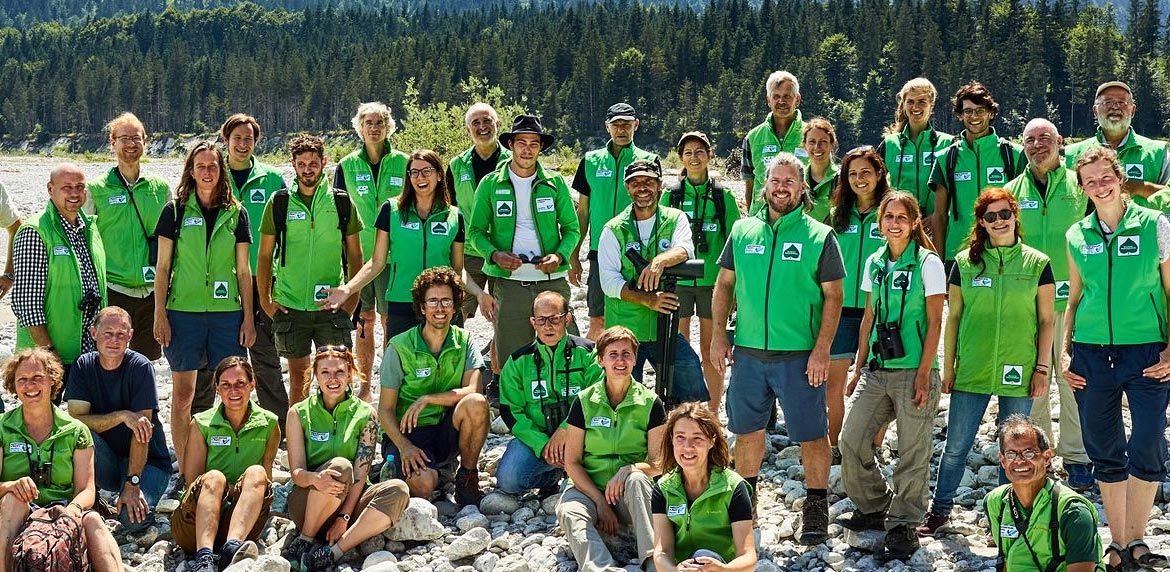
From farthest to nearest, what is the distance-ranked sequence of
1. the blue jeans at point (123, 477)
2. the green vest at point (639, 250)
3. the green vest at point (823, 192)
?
the green vest at point (823, 192), the green vest at point (639, 250), the blue jeans at point (123, 477)

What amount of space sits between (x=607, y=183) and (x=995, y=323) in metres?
3.73

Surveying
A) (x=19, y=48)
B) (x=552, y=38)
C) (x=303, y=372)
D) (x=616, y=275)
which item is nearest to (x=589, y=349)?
(x=616, y=275)

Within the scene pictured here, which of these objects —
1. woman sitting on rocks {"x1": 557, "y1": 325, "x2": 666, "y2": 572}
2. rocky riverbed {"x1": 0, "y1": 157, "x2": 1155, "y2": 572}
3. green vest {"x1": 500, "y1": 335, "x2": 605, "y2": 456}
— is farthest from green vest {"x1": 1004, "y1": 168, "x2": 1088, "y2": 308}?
green vest {"x1": 500, "y1": 335, "x2": 605, "y2": 456}

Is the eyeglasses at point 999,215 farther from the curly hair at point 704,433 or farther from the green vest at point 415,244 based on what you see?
the green vest at point 415,244

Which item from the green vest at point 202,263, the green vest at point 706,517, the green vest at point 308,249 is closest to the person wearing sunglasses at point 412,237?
the green vest at point 308,249

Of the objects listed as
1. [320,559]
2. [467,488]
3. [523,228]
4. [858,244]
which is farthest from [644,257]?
[320,559]

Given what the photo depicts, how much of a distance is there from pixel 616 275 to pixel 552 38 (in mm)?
112459

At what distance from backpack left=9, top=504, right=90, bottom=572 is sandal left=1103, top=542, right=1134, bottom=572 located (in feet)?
18.5

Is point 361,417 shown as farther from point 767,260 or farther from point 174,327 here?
point 767,260

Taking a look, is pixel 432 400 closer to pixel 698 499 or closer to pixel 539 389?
pixel 539 389

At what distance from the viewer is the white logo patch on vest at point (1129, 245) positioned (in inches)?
265

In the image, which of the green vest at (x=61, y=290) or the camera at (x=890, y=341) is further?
the green vest at (x=61, y=290)

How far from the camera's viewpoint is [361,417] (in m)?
7.45

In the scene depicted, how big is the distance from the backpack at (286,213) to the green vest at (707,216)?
2384 mm
